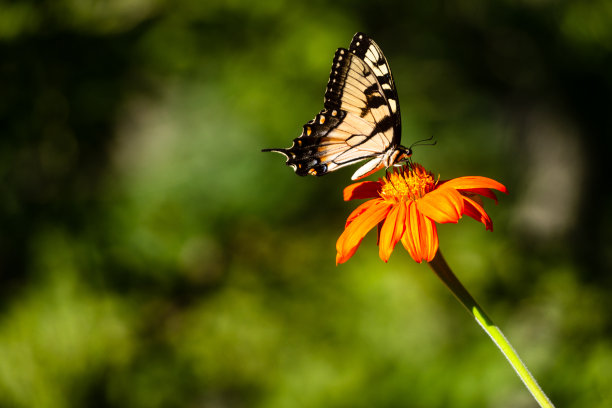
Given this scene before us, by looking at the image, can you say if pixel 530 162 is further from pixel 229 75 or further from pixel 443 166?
pixel 229 75

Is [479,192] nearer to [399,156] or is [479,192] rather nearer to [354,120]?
[399,156]

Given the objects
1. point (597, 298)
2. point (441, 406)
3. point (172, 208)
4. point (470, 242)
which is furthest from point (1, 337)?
point (597, 298)

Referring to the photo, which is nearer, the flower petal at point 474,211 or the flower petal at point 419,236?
the flower petal at point 419,236

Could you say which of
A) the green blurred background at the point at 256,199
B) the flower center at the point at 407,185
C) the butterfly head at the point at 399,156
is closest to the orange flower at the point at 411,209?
the flower center at the point at 407,185

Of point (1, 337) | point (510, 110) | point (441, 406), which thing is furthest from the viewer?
point (510, 110)

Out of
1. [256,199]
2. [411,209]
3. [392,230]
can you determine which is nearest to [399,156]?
[411,209]

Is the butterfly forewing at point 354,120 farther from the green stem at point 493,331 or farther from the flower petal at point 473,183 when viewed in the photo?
the green stem at point 493,331
